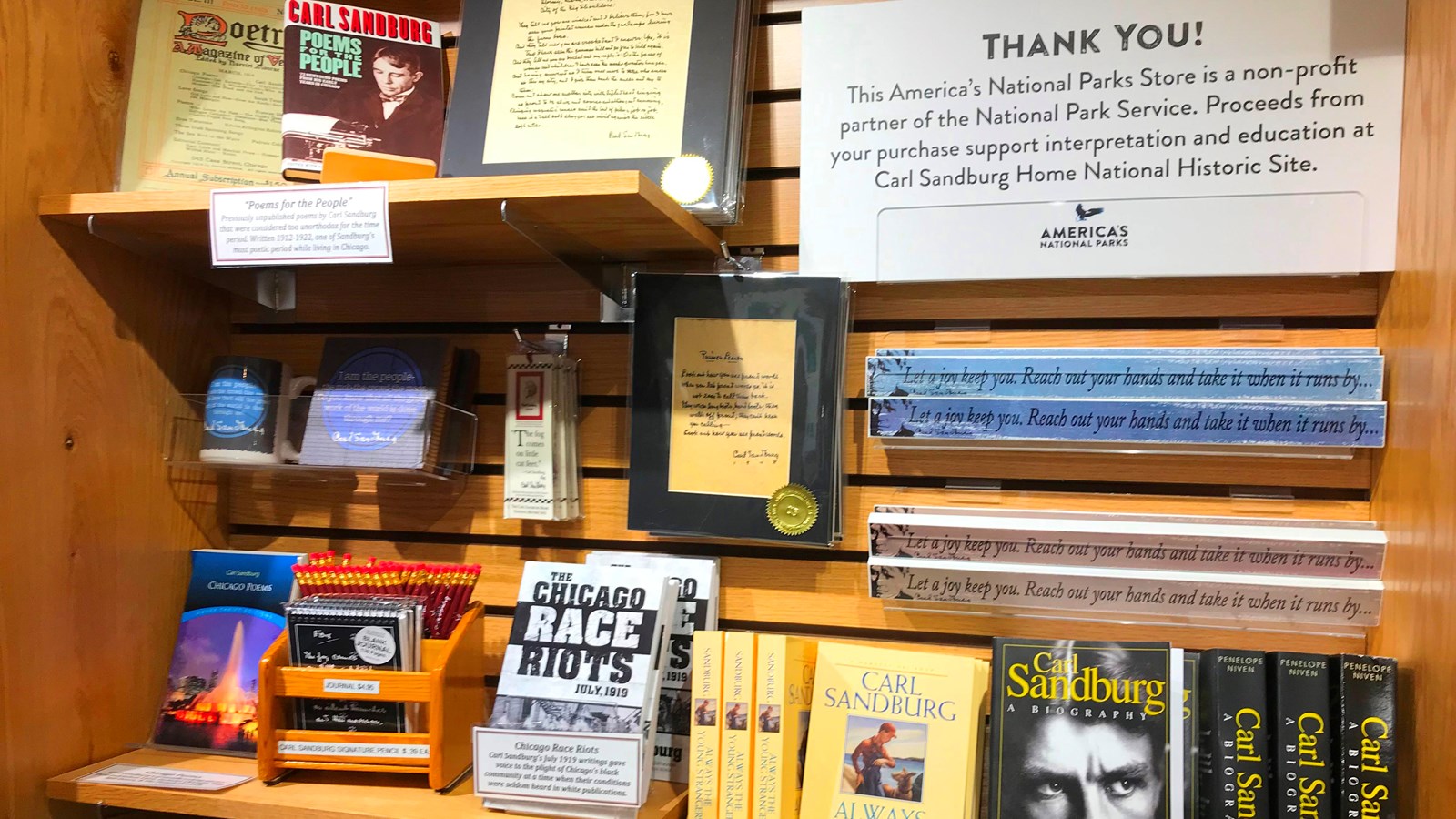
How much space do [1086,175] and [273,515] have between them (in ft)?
5.14

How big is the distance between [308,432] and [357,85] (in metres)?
0.59

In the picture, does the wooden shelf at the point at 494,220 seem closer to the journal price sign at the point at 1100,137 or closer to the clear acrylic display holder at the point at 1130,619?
the journal price sign at the point at 1100,137

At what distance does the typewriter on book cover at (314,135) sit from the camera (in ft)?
5.55

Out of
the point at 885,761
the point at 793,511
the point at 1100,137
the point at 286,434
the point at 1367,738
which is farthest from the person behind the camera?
the point at 286,434

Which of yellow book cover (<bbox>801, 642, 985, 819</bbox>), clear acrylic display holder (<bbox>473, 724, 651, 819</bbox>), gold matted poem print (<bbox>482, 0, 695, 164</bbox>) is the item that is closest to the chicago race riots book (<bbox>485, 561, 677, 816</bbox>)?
→ clear acrylic display holder (<bbox>473, 724, 651, 819</bbox>)

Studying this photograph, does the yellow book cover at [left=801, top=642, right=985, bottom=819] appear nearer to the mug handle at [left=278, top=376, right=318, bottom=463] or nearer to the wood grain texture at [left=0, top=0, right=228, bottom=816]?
the mug handle at [left=278, top=376, right=318, bottom=463]

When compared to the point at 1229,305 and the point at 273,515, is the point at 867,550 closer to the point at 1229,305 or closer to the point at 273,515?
the point at 1229,305

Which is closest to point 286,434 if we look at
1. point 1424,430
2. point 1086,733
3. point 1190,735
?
point 1086,733

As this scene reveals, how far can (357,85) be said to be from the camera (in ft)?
5.71

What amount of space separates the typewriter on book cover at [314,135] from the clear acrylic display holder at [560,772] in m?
0.96

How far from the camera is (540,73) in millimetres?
1748

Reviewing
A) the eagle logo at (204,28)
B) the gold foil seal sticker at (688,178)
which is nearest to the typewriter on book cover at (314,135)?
the eagle logo at (204,28)

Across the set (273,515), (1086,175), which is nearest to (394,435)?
Result: (273,515)

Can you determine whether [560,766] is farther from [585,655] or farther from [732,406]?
[732,406]
